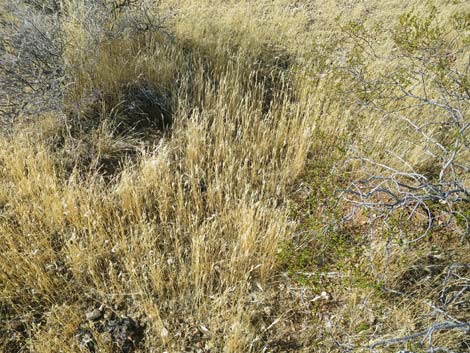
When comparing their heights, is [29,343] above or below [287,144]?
below

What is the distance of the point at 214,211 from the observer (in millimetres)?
2756

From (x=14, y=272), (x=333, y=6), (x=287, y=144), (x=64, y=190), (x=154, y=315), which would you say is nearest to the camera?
(x=154, y=315)

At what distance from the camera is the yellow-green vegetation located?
2057 mm

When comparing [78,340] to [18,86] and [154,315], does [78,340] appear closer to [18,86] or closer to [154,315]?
[154,315]

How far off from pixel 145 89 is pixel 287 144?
1771mm

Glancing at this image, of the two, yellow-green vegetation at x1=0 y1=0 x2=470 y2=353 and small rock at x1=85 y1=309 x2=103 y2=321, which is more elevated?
yellow-green vegetation at x1=0 y1=0 x2=470 y2=353

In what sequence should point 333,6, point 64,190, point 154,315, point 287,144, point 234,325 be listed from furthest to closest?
1. point 333,6
2. point 287,144
3. point 64,190
4. point 154,315
5. point 234,325

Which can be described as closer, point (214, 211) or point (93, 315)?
point (93, 315)

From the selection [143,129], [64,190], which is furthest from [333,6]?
[64,190]

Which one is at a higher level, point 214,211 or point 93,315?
point 214,211

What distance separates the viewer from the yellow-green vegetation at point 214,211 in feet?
6.75

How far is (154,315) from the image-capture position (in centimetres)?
203

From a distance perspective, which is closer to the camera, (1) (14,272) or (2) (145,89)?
(1) (14,272)

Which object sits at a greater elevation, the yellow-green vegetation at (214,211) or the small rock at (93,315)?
the yellow-green vegetation at (214,211)
